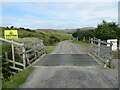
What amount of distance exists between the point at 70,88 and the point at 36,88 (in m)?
0.98

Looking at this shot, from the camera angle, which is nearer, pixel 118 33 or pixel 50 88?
pixel 50 88

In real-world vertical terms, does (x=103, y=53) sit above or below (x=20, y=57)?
Answer: above

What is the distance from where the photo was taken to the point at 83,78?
4734 millimetres

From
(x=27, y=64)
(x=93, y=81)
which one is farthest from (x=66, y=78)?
(x=27, y=64)

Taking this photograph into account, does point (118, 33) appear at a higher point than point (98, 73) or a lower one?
higher

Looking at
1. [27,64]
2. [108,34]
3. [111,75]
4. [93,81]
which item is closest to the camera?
[93,81]

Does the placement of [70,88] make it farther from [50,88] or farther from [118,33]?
[118,33]

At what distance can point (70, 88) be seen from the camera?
3943 mm

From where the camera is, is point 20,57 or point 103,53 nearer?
point 103,53

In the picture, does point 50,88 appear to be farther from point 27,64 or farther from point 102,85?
point 27,64

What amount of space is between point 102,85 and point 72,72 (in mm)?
1469

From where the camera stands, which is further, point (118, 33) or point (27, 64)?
point (118, 33)

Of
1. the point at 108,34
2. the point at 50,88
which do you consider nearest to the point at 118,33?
the point at 108,34

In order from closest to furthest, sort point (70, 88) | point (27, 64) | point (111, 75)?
point (70, 88), point (111, 75), point (27, 64)
